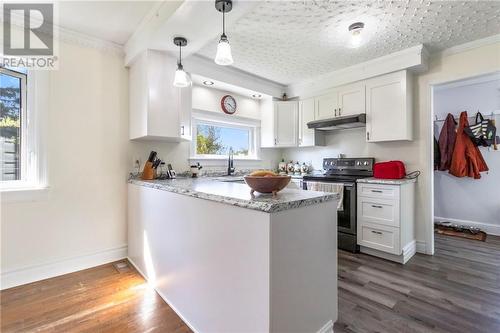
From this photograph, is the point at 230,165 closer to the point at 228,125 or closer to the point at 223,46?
the point at 228,125

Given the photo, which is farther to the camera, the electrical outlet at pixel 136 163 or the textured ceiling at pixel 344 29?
the electrical outlet at pixel 136 163

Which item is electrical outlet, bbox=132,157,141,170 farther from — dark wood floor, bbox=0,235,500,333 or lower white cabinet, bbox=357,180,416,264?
lower white cabinet, bbox=357,180,416,264

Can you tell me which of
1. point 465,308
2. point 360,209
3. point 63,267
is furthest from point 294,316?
point 63,267

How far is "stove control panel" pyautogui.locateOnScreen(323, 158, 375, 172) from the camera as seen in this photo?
334cm

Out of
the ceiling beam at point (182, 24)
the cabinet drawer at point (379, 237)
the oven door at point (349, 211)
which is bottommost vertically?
the cabinet drawer at point (379, 237)

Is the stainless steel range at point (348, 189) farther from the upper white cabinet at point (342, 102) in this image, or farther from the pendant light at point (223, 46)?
the pendant light at point (223, 46)

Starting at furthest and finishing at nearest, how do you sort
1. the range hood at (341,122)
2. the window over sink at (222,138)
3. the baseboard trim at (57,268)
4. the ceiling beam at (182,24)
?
the window over sink at (222,138) < the range hood at (341,122) < the baseboard trim at (57,268) < the ceiling beam at (182,24)

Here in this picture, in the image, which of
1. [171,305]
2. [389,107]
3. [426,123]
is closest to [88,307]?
[171,305]

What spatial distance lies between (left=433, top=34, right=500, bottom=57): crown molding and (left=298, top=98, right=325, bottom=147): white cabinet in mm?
1625

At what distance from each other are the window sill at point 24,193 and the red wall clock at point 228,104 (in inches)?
92.4

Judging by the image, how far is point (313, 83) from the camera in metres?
3.73

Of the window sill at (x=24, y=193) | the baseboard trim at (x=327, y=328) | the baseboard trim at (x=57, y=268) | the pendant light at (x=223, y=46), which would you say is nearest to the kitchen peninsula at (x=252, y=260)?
the baseboard trim at (x=327, y=328)

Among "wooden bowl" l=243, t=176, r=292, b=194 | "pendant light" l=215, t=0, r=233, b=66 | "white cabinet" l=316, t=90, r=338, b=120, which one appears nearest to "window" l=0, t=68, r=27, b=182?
"pendant light" l=215, t=0, r=233, b=66

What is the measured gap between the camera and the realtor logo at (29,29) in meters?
2.06
